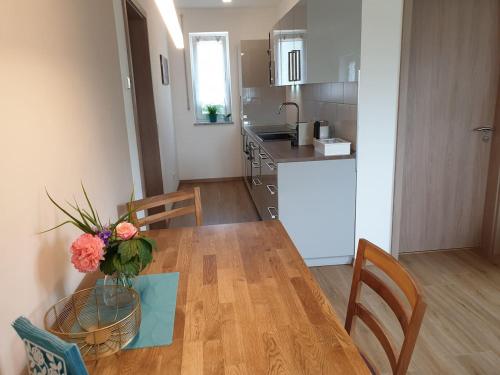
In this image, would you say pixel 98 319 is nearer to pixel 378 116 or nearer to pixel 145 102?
pixel 378 116

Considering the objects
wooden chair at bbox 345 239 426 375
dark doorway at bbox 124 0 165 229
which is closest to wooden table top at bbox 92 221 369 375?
wooden chair at bbox 345 239 426 375

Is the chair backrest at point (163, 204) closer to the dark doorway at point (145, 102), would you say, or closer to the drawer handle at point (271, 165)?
the drawer handle at point (271, 165)

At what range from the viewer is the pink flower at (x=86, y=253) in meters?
1.09

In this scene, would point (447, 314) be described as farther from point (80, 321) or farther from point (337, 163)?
point (80, 321)

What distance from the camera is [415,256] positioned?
3262 mm

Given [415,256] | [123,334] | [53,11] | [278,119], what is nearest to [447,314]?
[415,256]

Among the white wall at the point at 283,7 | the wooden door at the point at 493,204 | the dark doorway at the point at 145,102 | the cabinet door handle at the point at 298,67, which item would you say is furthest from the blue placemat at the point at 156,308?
the white wall at the point at 283,7

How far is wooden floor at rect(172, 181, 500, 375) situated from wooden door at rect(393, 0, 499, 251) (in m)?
0.27

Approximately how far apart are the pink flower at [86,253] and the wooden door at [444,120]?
244 cm

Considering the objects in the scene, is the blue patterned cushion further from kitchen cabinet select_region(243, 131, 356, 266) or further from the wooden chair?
kitchen cabinet select_region(243, 131, 356, 266)

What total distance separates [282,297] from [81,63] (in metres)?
1.34

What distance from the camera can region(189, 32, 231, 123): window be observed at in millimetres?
5941

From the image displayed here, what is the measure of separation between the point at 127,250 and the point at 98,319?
9.6 inches

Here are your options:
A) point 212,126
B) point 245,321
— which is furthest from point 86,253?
point 212,126
